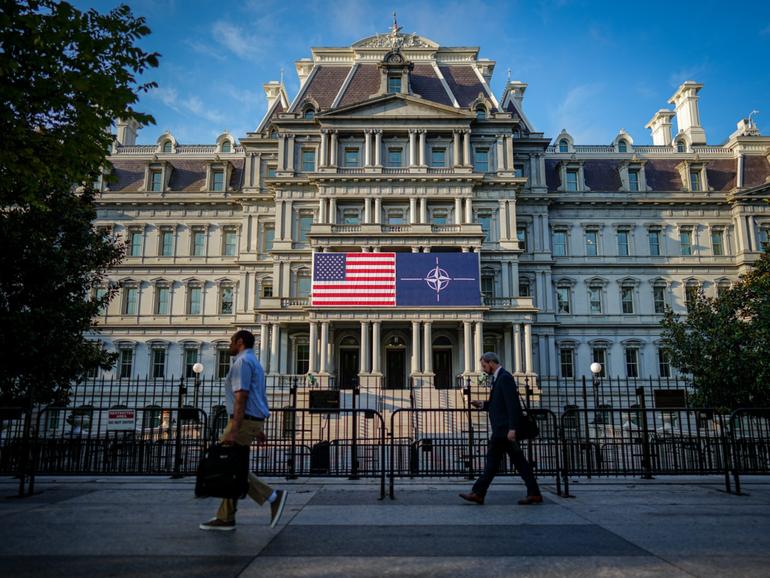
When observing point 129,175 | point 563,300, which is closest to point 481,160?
point 563,300

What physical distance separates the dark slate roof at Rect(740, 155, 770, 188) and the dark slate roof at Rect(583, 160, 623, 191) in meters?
9.38

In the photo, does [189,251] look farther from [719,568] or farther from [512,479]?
[719,568]

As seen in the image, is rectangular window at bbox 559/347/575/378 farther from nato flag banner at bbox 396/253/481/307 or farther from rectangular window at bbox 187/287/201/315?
rectangular window at bbox 187/287/201/315

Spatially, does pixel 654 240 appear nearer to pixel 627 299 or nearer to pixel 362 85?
pixel 627 299

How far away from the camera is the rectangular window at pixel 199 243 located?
41.5 m

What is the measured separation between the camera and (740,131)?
4569 cm

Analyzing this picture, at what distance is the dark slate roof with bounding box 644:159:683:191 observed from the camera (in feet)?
140

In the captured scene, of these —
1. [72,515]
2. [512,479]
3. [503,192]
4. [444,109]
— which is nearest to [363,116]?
[444,109]

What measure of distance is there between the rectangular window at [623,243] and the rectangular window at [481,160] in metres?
11.6

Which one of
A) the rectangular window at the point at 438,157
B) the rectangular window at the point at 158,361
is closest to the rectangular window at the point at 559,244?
the rectangular window at the point at 438,157

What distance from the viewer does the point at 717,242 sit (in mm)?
41000

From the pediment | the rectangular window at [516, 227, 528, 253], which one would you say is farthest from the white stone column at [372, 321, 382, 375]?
the pediment

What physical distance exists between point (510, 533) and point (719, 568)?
2.02 metres

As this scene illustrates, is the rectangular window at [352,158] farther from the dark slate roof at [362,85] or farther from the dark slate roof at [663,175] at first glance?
the dark slate roof at [663,175]
